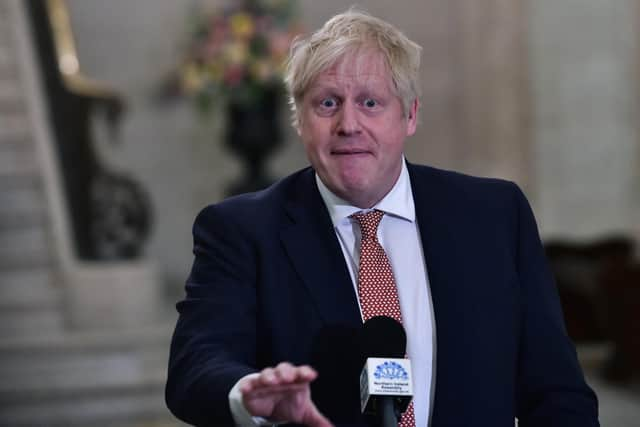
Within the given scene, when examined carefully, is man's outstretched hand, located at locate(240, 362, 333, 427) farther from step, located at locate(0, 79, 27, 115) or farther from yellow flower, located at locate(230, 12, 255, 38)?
yellow flower, located at locate(230, 12, 255, 38)

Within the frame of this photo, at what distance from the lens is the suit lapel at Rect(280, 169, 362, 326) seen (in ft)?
7.54

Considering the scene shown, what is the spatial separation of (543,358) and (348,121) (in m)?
0.64

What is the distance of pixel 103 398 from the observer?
6.43 meters

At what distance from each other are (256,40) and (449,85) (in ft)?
8.29

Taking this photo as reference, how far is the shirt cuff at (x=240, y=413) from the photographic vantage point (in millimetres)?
1947

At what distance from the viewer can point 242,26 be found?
8148 millimetres

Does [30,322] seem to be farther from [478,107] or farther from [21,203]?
[478,107]

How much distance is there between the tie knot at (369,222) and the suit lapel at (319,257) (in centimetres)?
6

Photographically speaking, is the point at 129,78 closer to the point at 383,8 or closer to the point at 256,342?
the point at 383,8

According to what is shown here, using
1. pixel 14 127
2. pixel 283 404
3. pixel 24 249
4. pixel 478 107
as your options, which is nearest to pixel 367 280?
pixel 283 404

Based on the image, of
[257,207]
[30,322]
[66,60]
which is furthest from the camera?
[66,60]

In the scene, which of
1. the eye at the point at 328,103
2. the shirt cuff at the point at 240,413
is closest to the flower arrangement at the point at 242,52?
the eye at the point at 328,103

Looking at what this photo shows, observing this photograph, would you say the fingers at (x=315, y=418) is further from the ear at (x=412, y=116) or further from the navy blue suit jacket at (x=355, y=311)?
the ear at (x=412, y=116)

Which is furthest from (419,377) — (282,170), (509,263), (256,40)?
(282,170)
